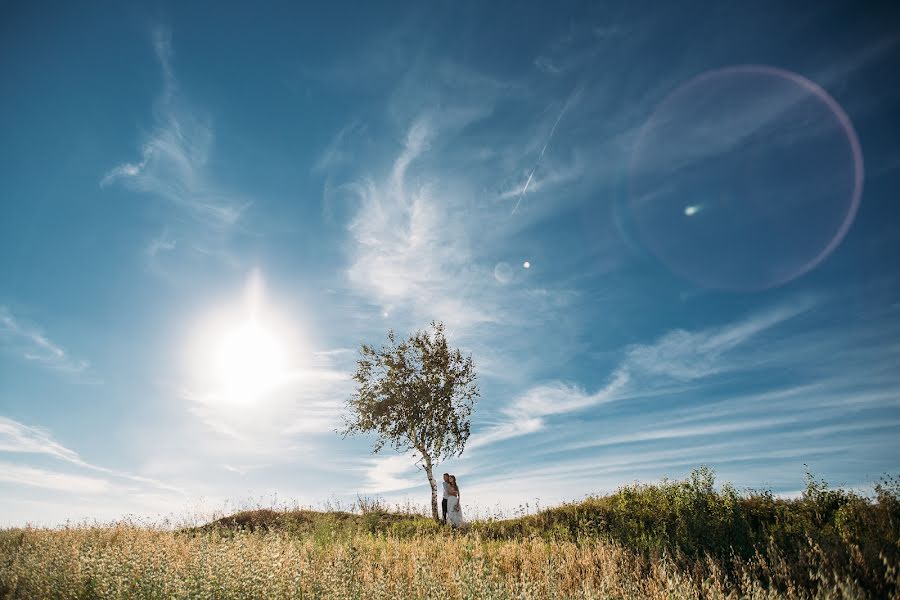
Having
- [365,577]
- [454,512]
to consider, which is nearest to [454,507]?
[454,512]

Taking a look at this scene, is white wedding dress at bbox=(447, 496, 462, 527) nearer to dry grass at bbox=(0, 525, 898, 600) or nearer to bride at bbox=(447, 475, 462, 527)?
bride at bbox=(447, 475, 462, 527)

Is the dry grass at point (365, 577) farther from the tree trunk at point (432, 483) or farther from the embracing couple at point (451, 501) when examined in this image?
the tree trunk at point (432, 483)

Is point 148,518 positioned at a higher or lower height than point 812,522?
higher

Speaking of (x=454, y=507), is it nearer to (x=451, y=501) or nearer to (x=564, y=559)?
(x=451, y=501)

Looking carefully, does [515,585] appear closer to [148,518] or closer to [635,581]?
[635,581]

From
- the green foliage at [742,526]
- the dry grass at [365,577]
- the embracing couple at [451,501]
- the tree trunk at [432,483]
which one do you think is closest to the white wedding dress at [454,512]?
the embracing couple at [451,501]

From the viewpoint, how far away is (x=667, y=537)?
13.0 m

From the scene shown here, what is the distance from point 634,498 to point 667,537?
5.13 metres

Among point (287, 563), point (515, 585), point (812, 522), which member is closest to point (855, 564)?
point (812, 522)

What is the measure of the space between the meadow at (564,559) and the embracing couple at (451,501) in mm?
2160

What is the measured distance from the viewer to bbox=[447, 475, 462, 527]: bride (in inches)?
813

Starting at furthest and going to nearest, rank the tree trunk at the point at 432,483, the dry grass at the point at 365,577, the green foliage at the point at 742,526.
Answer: the tree trunk at the point at 432,483, the green foliage at the point at 742,526, the dry grass at the point at 365,577

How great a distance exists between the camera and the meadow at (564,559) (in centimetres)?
655

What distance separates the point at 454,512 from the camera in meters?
20.8
